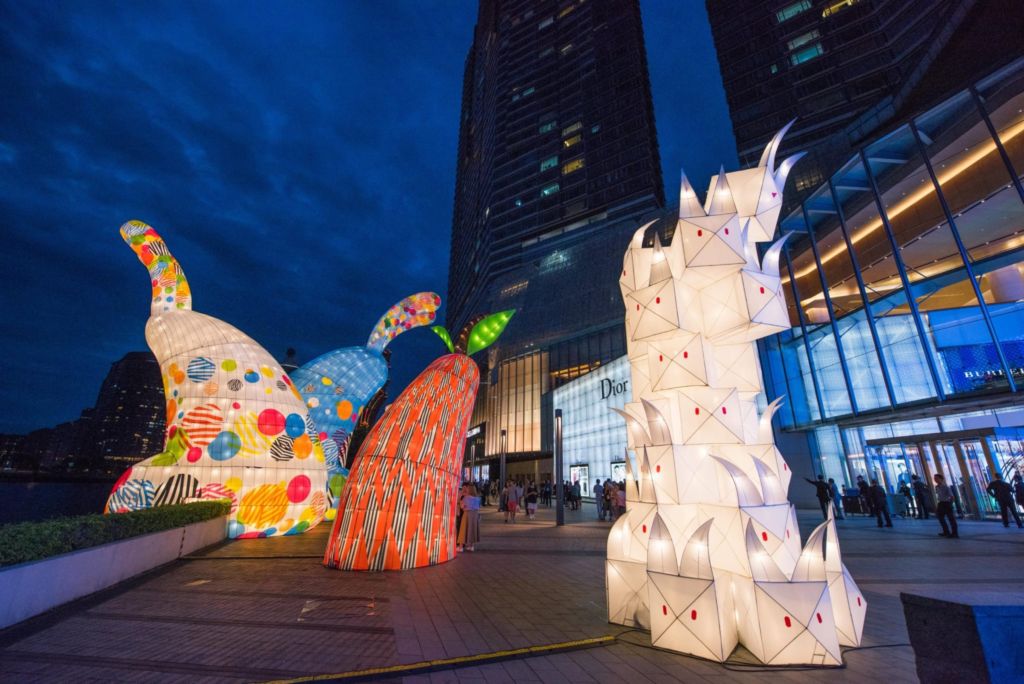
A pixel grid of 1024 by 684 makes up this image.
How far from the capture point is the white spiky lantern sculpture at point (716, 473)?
382 cm

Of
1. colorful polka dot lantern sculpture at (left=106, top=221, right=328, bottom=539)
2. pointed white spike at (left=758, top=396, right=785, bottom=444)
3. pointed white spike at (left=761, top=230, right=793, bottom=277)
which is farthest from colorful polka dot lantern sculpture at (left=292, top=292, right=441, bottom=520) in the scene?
pointed white spike at (left=758, top=396, right=785, bottom=444)

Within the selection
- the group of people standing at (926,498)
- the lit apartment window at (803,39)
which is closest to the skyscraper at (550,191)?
the lit apartment window at (803,39)

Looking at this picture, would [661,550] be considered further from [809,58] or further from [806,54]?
[806,54]

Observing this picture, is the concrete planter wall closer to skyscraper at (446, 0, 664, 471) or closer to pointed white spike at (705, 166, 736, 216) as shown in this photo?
pointed white spike at (705, 166, 736, 216)

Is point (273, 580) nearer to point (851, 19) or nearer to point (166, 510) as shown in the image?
point (166, 510)

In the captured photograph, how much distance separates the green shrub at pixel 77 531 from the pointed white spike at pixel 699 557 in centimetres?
730

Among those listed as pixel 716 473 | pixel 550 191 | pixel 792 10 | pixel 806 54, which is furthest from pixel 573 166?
pixel 716 473

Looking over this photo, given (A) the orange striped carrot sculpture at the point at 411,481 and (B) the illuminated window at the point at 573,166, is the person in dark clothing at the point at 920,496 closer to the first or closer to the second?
(A) the orange striped carrot sculpture at the point at 411,481

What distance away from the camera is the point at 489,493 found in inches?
1154

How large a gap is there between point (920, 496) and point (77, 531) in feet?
70.4

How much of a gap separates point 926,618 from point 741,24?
71.9 m

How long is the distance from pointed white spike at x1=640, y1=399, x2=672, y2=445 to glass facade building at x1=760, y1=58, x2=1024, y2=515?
40.8 ft

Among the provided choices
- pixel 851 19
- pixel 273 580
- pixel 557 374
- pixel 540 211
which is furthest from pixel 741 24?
pixel 273 580

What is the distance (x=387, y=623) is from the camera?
4828mm
